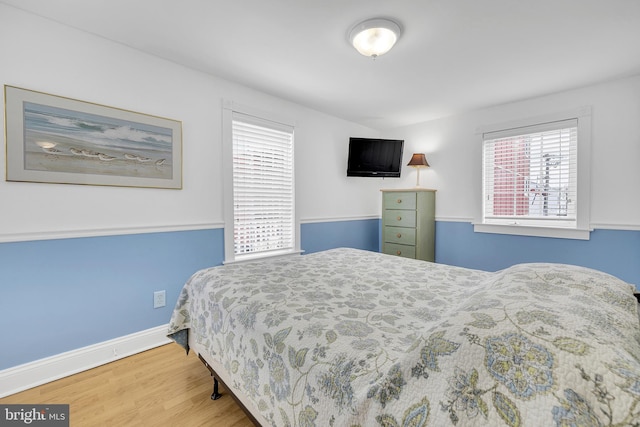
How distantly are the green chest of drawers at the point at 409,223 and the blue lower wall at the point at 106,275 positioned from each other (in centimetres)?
98

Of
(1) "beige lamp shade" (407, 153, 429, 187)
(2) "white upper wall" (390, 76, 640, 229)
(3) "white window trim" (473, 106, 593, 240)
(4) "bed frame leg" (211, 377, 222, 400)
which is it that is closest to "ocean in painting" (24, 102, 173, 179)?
(4) "bed frame leg" (211, 377, 222, 400)

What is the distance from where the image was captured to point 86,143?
189cm

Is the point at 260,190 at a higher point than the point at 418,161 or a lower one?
lower

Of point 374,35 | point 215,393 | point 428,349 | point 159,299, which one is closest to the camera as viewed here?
point 428,349

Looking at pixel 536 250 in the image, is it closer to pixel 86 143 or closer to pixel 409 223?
pixel 409 223

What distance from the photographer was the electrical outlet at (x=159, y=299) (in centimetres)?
221

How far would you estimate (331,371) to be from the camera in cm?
79

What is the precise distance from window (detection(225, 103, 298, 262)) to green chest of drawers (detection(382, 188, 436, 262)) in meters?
1.38

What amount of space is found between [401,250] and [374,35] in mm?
2571

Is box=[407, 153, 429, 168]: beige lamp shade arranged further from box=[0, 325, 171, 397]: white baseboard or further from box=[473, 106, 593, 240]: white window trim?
box=[0, 325, 171, 397]: white baseboard

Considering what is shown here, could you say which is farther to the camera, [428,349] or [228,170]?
[228,170]

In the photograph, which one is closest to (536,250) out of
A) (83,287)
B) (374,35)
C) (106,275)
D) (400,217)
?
(400,217)

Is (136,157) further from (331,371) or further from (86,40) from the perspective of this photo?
(331,371)

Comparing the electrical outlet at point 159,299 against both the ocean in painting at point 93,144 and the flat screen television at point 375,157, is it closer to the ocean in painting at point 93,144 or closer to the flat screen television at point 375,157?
the ocean in painting at point 93,144
